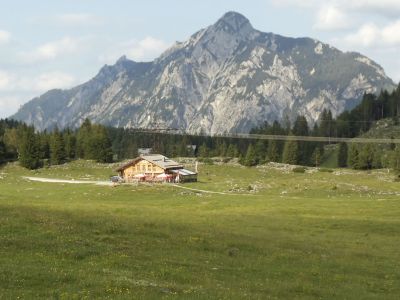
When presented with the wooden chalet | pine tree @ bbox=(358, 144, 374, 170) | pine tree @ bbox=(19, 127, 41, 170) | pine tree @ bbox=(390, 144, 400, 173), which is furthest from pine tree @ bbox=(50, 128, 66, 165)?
pine tree @ bbox=(390, 144, 400, 173)

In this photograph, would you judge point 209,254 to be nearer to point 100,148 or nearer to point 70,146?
point 100,148

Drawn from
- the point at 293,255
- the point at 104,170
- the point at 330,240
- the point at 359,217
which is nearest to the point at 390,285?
the point at 293,255

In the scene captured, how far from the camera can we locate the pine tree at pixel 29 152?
17488 centimetres

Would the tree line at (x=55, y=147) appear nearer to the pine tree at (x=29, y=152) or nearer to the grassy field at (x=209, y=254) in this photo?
the pine tree at (x=29, y=152)

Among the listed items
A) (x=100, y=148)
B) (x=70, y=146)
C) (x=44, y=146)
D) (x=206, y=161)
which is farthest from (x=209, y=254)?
(x=44, y=146)

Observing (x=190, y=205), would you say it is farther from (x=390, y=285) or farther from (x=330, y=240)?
(x=390, y=285)

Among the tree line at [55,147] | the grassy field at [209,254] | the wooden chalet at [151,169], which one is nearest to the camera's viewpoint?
the grassy field at [209,254]

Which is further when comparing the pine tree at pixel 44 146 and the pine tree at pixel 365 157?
the pine tree at pixel 44 146

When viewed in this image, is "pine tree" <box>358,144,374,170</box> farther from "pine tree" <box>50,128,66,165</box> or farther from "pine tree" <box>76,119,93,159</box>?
"pine tree" <box>50,128,66,165</box>

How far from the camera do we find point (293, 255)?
139 feet

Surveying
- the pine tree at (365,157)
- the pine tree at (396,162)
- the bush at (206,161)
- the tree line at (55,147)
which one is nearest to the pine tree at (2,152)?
the tree line at (55,147)

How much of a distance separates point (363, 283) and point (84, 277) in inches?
755

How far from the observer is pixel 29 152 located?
175 metres

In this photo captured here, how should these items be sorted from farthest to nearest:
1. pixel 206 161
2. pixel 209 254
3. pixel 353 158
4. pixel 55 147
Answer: pixel 206 161 → pixel 353 158 → pixel 55 147 → pixel 209 254
